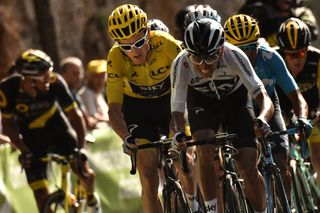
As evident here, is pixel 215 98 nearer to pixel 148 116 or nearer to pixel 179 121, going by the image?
pixel 179 121

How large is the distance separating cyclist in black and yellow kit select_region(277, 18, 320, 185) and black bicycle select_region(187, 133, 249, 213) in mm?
2008

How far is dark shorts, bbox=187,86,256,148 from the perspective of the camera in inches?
404

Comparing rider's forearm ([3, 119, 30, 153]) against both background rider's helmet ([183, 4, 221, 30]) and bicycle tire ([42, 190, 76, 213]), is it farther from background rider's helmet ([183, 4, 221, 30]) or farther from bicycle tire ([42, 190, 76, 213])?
background rider's helmet ([183, 4, 221, 30])

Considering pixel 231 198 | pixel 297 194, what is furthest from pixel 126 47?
pixel 297 194

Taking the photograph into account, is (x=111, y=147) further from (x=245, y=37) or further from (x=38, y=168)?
(x=245, y=37)

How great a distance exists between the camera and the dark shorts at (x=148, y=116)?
36.8ft

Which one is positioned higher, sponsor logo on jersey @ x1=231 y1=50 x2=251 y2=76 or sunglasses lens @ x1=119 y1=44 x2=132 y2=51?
sunglasses lens @ x1=119 y1=44 x2=132 y2=51

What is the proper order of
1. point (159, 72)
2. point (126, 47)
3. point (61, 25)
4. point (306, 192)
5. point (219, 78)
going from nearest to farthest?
point (219, 78)
point (126, 47)
point (159, 72)
point (306, 192)
point (61, 25)

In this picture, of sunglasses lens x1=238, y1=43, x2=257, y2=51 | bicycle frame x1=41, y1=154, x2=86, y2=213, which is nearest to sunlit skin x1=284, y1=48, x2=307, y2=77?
sunglasses lens x1=238, y1=43, x2=257, y2=51

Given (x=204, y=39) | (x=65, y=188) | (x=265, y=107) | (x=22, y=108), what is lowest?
(x=65, y=188)

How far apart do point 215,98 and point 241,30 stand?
37.3 inches

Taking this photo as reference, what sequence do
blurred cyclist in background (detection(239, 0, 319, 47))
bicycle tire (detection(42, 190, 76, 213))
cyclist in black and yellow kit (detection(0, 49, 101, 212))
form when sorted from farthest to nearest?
blurred cyclist in background (detection(239, 0, 319, 47)) < cyclist in black and yellow kit (detection(0, 49, 101, 212)) < bicycle tire (detection(42, 190, 76, 213))

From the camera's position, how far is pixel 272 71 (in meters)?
10.8

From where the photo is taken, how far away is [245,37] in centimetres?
1101
